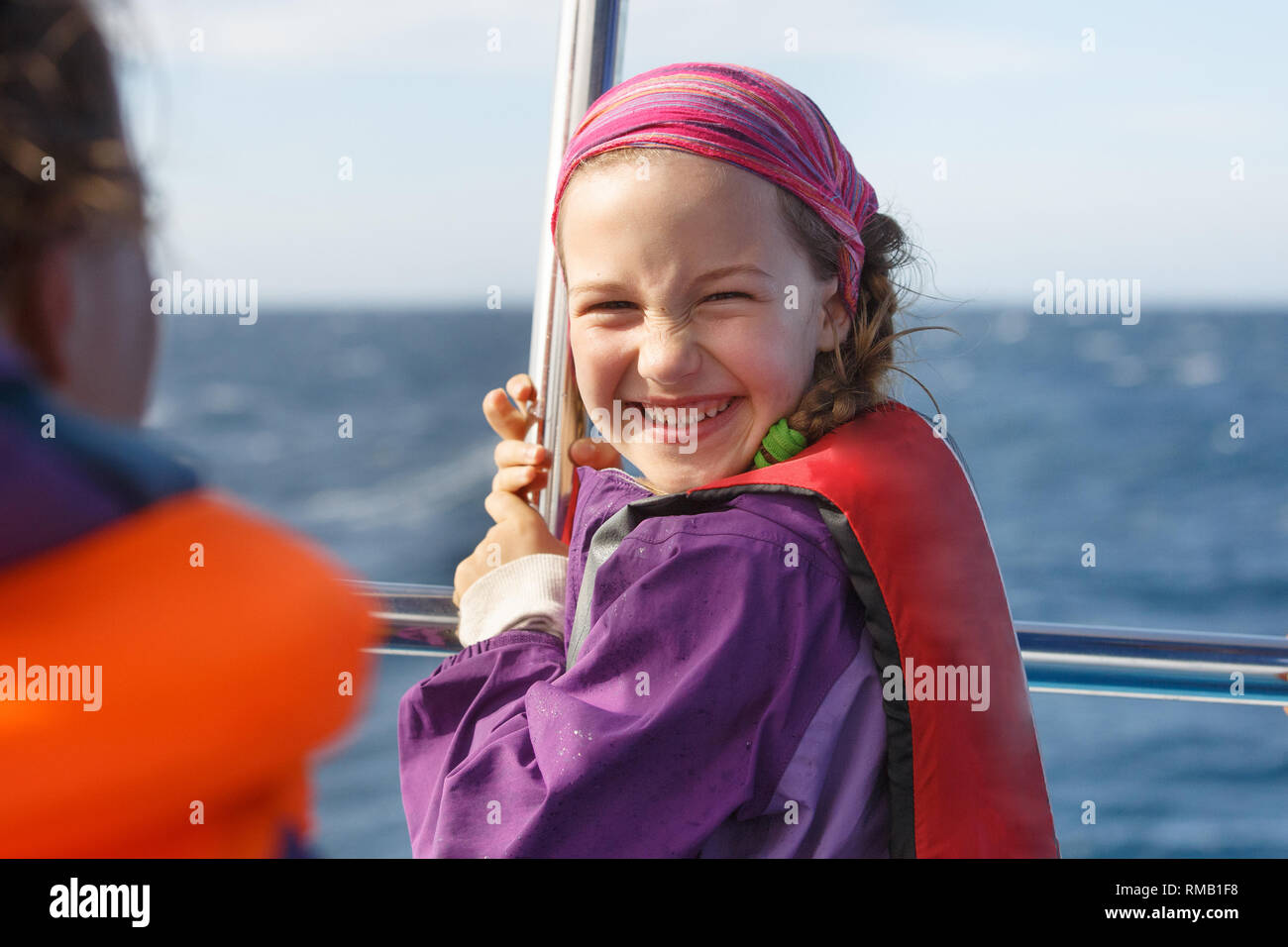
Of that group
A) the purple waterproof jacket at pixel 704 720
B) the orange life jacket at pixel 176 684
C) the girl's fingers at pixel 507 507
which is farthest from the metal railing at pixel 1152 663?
the orange life jacket at pixel 176 684

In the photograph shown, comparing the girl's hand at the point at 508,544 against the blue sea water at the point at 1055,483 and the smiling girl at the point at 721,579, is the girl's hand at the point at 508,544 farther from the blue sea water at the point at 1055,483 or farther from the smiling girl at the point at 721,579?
the blue sea water at the point at 1055,483

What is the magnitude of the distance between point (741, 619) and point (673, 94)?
0.54 m

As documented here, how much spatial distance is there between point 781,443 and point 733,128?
0.33 metres

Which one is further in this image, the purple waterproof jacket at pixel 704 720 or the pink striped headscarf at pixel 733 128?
the pink striped headscarf at pixel 733 128

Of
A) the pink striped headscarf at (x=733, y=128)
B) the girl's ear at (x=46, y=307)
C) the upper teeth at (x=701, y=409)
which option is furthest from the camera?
the upper teeth at (x=701, y=409)

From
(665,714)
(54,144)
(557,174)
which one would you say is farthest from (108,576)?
(557,174)

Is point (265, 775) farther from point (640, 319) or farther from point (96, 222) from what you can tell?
point (640, 319)

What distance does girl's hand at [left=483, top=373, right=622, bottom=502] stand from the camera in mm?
1590

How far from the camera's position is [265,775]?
553mm

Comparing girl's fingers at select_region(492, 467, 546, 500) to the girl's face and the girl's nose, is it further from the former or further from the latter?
the girl's nose

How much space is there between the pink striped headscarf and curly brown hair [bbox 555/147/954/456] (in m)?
0.01

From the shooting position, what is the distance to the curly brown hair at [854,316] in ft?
4.19

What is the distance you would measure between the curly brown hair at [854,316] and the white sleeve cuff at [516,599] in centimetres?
35
